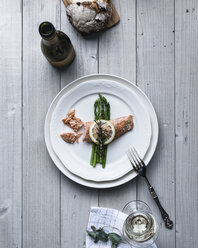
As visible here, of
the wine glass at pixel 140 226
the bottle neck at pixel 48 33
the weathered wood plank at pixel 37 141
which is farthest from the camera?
the weathered wood plank at pixel 37 141

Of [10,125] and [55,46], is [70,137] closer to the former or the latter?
[10,125]

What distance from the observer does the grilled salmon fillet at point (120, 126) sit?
143 cm

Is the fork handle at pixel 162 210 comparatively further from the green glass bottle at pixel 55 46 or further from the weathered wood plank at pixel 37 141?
the green glass bottle at pixel 55 46

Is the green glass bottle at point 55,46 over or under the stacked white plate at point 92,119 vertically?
over

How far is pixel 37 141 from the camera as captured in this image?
1518 millimetres

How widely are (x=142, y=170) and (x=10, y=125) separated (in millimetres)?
718

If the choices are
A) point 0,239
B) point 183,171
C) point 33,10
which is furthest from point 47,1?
point 0,239

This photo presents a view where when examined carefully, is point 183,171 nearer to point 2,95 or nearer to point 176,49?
point 176,49

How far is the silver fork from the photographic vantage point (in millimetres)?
1421

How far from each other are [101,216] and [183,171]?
47cm

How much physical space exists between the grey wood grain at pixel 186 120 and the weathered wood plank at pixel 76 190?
0.44 metres

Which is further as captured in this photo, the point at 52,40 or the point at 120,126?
the point at 120,126

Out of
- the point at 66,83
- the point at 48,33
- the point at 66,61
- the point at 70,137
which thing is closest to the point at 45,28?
the point at 48,33

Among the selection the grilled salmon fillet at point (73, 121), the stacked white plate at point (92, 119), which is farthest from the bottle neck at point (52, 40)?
the grilled salmon fillet at point (73, 121)
